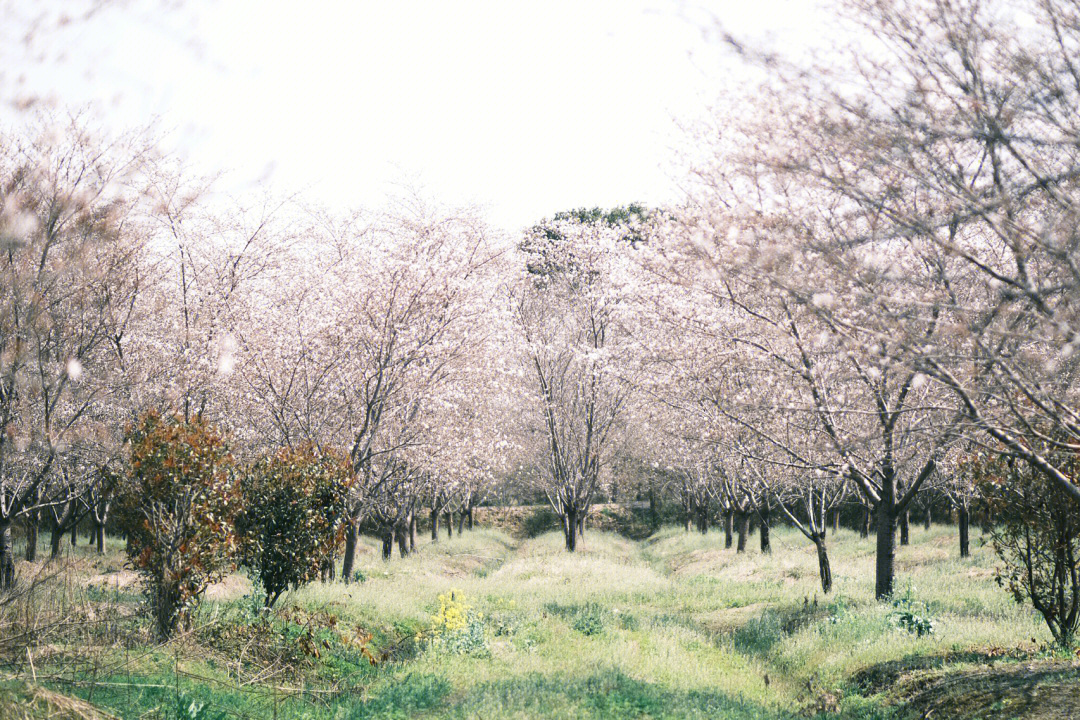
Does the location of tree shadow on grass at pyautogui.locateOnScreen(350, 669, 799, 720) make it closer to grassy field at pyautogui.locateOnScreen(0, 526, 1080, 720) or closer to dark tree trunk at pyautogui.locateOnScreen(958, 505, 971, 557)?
grassy field at pyautogui.locateOnScreen(0, 526, 1080, 720)

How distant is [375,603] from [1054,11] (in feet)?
37.1

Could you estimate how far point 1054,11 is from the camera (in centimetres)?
429

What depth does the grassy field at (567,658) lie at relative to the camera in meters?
6.32

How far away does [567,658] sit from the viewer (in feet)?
30.3

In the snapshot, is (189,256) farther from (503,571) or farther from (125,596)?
(503,571)

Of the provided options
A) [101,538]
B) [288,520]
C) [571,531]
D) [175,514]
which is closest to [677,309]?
[288,520]

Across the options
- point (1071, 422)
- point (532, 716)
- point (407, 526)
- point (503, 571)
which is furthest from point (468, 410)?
point (1071, 422)

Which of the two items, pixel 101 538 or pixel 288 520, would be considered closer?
pixel 288 520

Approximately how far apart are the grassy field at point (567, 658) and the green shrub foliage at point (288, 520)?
0.53 meters

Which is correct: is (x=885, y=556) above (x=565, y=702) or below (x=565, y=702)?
above

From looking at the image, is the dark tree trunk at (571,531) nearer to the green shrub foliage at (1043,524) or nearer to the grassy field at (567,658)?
the grassy field at (567,658)

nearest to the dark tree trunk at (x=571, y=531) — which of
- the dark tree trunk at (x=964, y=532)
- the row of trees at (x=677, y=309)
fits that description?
the row of trees at (x=677, y=309)

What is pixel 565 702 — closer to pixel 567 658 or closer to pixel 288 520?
pixel 567 658

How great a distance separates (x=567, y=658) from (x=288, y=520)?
4.45 metres
